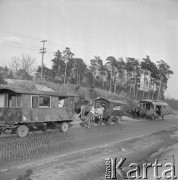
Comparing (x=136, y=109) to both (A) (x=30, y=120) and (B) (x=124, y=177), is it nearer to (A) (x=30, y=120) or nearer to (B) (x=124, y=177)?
(A) (x=30, y=120)

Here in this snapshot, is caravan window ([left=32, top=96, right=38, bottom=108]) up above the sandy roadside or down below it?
above

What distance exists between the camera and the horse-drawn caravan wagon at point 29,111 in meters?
15.1

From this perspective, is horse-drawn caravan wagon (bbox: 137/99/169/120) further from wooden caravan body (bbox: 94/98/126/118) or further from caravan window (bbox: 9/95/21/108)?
caravan window (bbox: 9/95/21/108)

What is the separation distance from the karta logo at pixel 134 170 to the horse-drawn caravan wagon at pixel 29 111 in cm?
693

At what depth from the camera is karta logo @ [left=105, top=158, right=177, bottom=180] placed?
798 cm

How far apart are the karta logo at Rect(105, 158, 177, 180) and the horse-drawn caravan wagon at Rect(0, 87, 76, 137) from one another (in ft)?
22.7

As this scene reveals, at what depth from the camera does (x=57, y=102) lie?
704 inches

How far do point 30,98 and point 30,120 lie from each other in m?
1.30

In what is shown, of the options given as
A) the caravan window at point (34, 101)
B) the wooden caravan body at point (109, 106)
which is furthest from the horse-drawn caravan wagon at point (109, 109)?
the caravan window at point (34, 101)

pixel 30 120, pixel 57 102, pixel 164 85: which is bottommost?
pixel 30 120

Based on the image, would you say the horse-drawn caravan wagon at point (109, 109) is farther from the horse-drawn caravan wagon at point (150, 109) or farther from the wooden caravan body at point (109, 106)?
the horse-drawn caravan wagon at point (150, 109)

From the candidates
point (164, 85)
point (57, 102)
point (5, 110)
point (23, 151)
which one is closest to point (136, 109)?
point (57, 102)

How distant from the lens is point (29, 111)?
15.8 meters

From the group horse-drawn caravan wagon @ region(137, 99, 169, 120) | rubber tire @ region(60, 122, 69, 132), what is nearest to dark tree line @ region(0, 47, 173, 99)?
horse-drawn caravan wagon @ region(137, 99, 169, 120)
